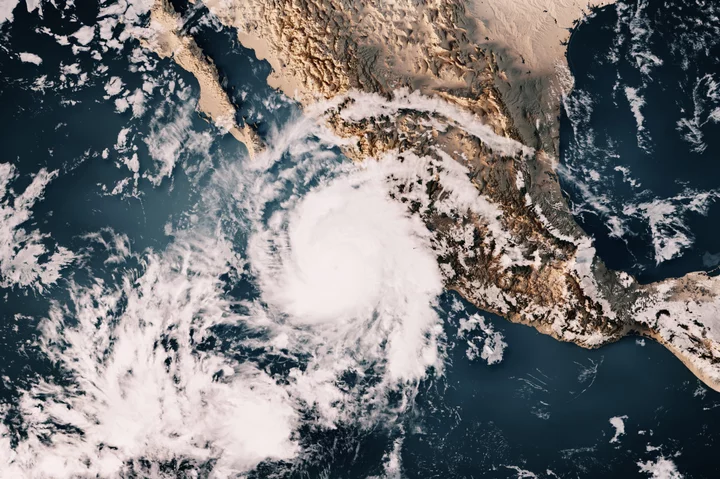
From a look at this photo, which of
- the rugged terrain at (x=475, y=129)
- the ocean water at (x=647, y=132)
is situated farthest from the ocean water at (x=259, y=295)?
the rugged terrain at (x=475, y=129)

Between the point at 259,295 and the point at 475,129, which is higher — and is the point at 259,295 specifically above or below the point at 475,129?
below

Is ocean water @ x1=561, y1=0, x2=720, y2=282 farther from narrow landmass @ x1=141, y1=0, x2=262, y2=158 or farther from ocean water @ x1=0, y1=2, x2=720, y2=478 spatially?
narrow landmass @ x1=141, y1=0, x2=262, y2=158

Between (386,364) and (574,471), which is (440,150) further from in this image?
(574,471)

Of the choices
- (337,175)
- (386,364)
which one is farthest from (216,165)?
(386,364)

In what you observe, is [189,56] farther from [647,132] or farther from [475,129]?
[647,132]

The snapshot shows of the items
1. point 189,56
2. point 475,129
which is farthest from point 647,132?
point 189,56

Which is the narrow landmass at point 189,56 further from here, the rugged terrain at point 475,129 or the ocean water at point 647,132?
the ocean water at point 647,132

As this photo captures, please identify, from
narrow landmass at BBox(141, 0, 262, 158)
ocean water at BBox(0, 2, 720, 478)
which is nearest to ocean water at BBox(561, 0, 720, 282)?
ocean water at BBox(0, 2, 720, 478)
